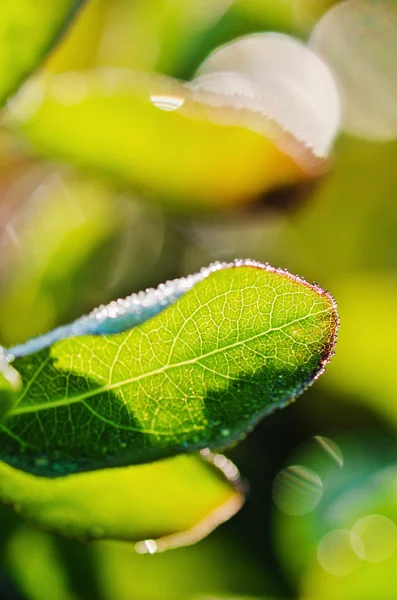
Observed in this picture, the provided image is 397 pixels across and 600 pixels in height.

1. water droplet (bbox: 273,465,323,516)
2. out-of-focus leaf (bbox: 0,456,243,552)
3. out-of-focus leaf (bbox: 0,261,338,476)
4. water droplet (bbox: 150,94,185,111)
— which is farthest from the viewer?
water droplet (bbox: 273,465,323,516)

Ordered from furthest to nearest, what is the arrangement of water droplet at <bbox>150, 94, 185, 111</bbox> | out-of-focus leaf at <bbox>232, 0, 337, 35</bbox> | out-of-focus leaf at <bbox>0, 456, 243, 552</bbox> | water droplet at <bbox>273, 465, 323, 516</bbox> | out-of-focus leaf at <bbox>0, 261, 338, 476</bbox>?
1. out-of-focus leaf at <bbox>232, 0, 337, 35</bbox>
2. water droplet at <bbox>273, 465, 323, 516</bbox>
3. water droplet at <bbox>150, 94, 185, 111</bbox>
4. out-of-focus leaf at <bbox>0, 456, 243, 552</bbox>
5. out-of-focus leaf at <bbox>0, 261, 338, 476</bbox>

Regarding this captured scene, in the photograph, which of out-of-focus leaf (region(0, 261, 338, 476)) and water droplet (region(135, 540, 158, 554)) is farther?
water droplet (region(135, 540, 158, 554))

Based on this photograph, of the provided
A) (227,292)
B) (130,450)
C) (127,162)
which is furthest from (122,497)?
(127,162)

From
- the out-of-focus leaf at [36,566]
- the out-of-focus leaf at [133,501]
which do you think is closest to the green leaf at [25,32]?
the out-of-focus leaf at [133,501]

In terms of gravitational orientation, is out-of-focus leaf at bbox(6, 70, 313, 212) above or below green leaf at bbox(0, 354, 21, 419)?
above

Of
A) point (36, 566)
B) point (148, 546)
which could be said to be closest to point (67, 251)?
point (36, 566)

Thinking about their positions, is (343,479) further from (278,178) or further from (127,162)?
(127,162)

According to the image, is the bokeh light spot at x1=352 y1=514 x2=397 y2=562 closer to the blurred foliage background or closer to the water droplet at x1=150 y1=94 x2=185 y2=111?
the blurred foliage background

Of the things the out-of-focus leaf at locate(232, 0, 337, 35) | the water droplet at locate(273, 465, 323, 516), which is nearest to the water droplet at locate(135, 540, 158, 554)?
the water droplet at locate(273, 465, 323, 516)
